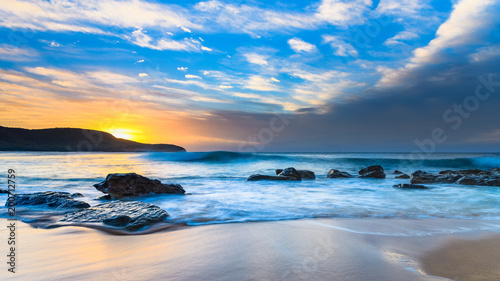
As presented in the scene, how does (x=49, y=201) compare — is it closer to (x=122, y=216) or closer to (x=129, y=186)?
(x=129, y=186)

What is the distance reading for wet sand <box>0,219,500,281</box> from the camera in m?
2.18

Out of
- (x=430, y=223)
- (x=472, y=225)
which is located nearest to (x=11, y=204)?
(x=430, y=223)

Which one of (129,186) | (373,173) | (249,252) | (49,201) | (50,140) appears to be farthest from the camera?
(50,140)

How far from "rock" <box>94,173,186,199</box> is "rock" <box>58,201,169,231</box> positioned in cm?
240

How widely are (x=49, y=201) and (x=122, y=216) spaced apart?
2.73 metres

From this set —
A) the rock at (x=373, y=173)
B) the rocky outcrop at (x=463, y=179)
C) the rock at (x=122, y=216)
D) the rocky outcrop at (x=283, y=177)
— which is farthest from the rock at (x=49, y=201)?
the rock at (x=373, y=173)

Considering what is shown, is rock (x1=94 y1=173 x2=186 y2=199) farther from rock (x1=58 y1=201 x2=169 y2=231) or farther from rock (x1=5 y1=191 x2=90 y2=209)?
rock (x1=58 y1=201 x2=169 y2=231)

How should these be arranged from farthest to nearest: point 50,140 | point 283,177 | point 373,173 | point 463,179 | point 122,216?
point 50,140
point 373,173
point 283,177
point 463,179
point 122,216

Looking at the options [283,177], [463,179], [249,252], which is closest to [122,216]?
→ [249,252]

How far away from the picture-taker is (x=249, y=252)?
272 cm

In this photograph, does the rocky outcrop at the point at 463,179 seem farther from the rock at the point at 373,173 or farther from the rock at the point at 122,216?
the rock at the point at 122,216

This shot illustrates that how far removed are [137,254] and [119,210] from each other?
6.12ft

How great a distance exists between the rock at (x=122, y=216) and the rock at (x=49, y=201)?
114 cm

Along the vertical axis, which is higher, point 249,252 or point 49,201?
point 249,252
